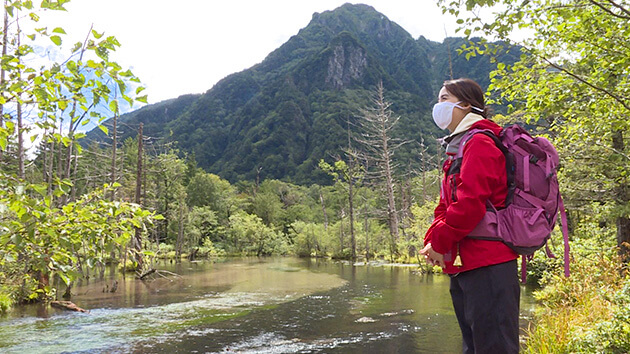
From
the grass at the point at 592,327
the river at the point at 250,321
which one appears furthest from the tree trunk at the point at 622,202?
the grass at the point at 592,327

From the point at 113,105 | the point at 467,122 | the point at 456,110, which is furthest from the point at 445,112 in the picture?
the point at 113,105

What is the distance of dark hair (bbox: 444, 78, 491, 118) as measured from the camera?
7.50 ft

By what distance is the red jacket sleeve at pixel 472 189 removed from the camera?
74.1 inches

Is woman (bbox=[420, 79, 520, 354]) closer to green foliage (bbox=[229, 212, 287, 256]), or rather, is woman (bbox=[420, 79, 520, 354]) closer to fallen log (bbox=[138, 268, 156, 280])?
fallen log (bbox=[138, 268, 156, 280])

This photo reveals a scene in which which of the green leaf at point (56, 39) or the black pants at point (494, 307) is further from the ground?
the green leaf at point (56, 39)

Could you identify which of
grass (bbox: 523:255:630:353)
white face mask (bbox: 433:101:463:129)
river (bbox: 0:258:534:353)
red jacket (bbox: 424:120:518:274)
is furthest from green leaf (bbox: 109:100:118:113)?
river (bbox: 0:258:534:353)

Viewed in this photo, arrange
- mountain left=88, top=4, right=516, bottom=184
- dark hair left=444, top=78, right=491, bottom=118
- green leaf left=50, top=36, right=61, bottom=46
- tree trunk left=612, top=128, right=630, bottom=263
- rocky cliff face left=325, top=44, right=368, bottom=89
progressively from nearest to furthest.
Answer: dark hair left=444, top=78, right=491, bottom=118 → green leaf left=50, top=36, right=61, bottom=46 → tree trunk left=612, top=128, right=630, bottom=263 → mountain left=88, top=4, right=516, bottom=184 → rocky cliff face left=325, top=44, right=368, bottom=89

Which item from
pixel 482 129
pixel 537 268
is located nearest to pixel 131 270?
pixel 537 268

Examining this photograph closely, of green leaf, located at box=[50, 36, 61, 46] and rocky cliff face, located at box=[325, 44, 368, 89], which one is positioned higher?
rocky cliff face, located at box=[325, 44, 368, 89]

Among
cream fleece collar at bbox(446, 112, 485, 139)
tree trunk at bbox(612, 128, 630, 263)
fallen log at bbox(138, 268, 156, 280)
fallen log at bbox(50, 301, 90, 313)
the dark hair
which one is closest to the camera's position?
cream fleece collar at bbox(446, 112, 485, 139)

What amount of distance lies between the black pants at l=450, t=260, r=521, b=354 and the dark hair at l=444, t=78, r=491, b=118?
2.98ft

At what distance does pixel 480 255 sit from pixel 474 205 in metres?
0.26

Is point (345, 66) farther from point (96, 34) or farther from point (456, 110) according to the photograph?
point (456, 110)

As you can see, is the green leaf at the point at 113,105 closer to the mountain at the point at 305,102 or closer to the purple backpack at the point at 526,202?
the purple backpack at the point at 526,202
